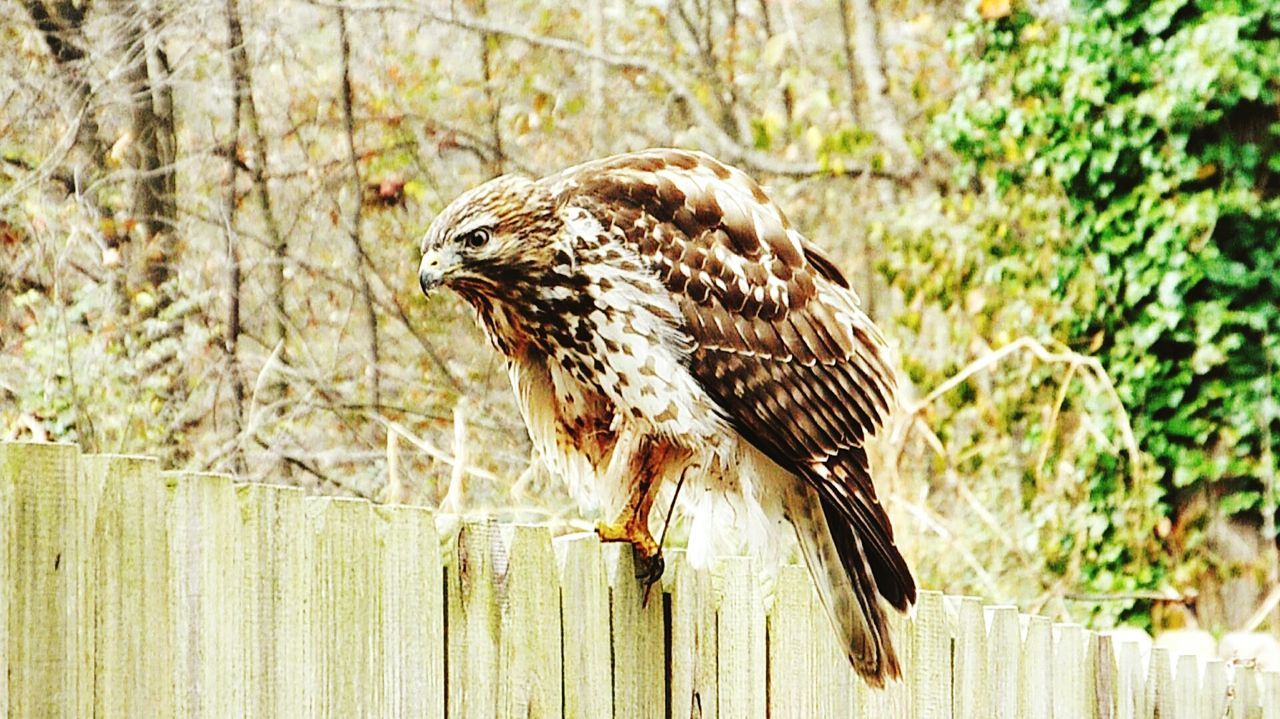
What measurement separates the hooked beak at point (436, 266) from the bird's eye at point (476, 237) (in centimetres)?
3

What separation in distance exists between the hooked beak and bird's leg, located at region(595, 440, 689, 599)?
470 mm

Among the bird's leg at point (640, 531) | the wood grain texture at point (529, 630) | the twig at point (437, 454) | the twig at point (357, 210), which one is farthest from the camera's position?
the twig at point (357, 210)

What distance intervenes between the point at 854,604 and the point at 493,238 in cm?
90

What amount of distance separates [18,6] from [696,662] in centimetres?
529

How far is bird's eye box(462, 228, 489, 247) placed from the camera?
107 inches

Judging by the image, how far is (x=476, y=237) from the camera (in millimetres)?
2729

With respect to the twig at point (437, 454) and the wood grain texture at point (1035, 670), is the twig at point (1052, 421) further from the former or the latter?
the wood grain texture at point (1035, 670)

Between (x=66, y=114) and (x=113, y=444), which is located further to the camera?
(x=66, y=114)

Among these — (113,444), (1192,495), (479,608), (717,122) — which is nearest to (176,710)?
(479,608)

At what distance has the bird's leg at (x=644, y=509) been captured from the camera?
8.52 feet

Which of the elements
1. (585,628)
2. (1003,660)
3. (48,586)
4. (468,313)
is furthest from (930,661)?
(468,313)

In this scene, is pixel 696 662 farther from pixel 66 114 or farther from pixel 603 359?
pixel 66 114

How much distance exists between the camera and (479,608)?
2.14 m

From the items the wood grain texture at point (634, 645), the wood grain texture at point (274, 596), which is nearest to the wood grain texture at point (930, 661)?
the wood grain texture at point (634, 645)
